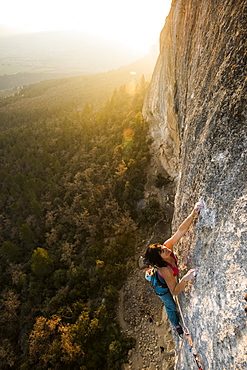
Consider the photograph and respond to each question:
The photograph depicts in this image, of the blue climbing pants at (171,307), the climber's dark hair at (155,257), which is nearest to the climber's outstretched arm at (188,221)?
the climber's dark hair at (155,257)

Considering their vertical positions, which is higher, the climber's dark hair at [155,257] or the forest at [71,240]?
the climber's dark hair at [155,257]

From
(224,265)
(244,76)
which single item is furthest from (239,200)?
(244,76)

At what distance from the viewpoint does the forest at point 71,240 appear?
72.7 feet

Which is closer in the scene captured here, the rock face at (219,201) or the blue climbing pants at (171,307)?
the rock face at (219,201)

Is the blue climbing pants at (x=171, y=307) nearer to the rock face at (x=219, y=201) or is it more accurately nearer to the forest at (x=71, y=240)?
the rock face at (x=219, y=201)

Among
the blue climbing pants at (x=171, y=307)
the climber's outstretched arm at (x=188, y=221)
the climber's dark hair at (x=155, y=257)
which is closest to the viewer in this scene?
the climber's dark hair at (x=155, y=257)

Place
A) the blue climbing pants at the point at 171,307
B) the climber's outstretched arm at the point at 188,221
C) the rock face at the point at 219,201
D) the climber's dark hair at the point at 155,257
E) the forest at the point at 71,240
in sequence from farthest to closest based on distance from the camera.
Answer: the forest at the point at 71,240
the blue climbing pants at the point at 171,307
the climber's outstretched arm at the point at 188,221
the climber's dark hair at the point at 155,257
the rock face at the point at 219,201

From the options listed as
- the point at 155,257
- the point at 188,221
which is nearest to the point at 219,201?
the point at 188,221

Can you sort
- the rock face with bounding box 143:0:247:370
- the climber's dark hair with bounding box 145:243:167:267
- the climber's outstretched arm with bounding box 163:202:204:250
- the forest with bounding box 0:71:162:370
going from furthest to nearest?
the forest with bounding box 0:71:162:370 < the climber's outstretched arm with bounding box 163:202:204:250 < the climber's dark hair with bounding box 145:243:167:267 < the rock face with bounding box 143:0:247:370

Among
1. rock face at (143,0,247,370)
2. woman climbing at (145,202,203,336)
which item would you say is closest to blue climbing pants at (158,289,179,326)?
rock face at (143,0,247,370)

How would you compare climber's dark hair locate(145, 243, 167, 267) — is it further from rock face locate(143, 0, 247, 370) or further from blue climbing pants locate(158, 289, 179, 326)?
blue climbing pants locate(158, 289, 179, 326)

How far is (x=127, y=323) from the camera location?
70.3 feet

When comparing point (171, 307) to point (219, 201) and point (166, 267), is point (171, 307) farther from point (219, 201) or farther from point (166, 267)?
point (219, 201)

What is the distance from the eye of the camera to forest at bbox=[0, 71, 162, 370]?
22.2 metres
